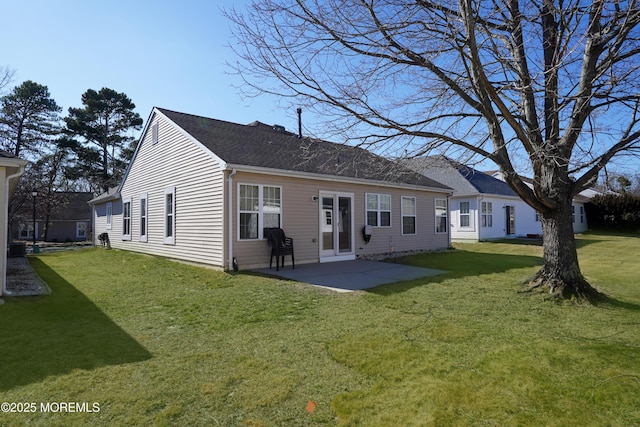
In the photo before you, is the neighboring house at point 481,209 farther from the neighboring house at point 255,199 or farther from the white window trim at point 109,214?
the white window trim at point 109,214

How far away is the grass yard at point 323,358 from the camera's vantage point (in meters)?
2.81

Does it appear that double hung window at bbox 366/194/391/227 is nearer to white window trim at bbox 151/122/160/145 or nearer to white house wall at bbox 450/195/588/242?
white window trim at bbox 151/122/160/145

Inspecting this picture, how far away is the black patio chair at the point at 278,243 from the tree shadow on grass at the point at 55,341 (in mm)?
4517

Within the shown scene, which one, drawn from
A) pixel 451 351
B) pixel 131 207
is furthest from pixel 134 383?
pixel 131 207

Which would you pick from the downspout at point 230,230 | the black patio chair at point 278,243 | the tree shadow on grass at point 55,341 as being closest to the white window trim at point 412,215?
the black patio chair at point 278,243

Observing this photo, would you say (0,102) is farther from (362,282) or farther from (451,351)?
(451,351)

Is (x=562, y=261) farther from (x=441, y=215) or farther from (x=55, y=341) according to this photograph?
(x=441, y=215)

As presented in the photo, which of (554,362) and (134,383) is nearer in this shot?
(134,383)

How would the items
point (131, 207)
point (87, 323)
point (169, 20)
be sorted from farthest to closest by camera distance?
1. point (131, 207)
2. point (169, 20)
3. point (87, 323)

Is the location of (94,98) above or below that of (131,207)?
above

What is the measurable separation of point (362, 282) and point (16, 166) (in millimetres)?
7030

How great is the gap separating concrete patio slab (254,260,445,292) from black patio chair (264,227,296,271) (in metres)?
0.37

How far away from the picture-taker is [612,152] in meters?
6.21

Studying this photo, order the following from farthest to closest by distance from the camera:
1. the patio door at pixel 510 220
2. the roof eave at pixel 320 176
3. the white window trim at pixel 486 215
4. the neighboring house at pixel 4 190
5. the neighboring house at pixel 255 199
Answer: the patio door at pixel 510 220
the white window trim at pixel 486 215
the neighboring house at pixel 255 199
the roof eave at pixel 320 176
the neighboring house at pixel 4 190
